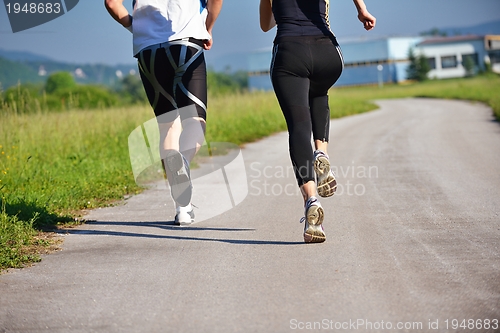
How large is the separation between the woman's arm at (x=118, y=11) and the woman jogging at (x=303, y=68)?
1.25 meters

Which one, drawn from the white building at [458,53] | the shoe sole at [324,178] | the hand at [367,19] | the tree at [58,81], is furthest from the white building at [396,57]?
the shoe sole at [324,178]

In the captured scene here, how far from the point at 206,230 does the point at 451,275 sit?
2.17 m

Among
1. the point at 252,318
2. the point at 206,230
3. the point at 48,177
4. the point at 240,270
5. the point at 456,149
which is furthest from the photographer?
the point at 456,149

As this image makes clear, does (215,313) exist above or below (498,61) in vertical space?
above

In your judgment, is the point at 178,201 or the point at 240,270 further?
the point at 178,201

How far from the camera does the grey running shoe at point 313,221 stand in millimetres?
4363

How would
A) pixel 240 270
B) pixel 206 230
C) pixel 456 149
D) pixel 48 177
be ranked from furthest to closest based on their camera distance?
pixel 456 149
pixel 48 177
pixel 206 230
pixel 240 270

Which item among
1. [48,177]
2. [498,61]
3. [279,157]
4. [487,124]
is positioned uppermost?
→ [48,177]

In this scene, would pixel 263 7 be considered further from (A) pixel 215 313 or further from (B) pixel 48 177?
(B) pixel 48 177

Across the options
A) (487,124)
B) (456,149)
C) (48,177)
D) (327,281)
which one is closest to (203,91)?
(327,281)

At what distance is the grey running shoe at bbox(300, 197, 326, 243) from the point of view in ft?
14.3

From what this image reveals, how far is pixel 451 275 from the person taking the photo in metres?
3.52

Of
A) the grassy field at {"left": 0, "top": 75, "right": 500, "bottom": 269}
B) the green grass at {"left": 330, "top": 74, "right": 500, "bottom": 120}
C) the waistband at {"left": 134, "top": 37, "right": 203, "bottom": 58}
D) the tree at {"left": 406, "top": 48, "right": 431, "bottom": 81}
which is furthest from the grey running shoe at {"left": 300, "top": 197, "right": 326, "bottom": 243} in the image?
the tree at {"left": 406, "top": 48, "right": 431, "bottom": 81}

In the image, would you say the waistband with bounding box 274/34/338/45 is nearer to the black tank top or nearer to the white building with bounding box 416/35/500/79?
the black tank top
